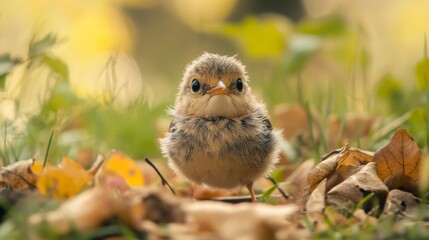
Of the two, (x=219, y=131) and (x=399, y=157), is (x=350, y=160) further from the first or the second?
(x=219, y=131)

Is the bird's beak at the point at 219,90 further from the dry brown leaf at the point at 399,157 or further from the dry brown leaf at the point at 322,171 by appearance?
the dry brown leaf at the point at 399,157

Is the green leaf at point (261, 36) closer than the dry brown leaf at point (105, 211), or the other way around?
the dry brown leaf at point (105, 211)

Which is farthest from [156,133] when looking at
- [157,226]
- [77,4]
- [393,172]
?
[77,4]

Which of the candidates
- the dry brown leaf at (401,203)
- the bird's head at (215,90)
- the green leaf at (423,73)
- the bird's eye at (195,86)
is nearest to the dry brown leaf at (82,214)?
the dry brown leaf at (401,203)

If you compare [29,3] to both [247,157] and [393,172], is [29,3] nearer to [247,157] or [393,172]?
[247,157]

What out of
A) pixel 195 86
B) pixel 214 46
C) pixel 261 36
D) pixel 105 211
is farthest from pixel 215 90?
pixel 214 46

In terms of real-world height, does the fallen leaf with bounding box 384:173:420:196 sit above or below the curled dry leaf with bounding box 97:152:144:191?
above

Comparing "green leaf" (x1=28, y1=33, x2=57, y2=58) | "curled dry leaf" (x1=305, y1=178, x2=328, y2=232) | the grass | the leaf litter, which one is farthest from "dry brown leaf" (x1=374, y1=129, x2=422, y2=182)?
"green leaf" (x1=28, y1=33, x2=57, y2=58)

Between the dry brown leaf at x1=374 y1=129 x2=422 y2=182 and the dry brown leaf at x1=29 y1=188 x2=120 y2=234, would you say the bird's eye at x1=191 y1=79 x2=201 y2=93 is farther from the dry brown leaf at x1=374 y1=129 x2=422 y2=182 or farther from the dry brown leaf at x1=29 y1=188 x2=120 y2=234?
the dry brown leaf at x1=29 y1=188 x2=120 y2=234
